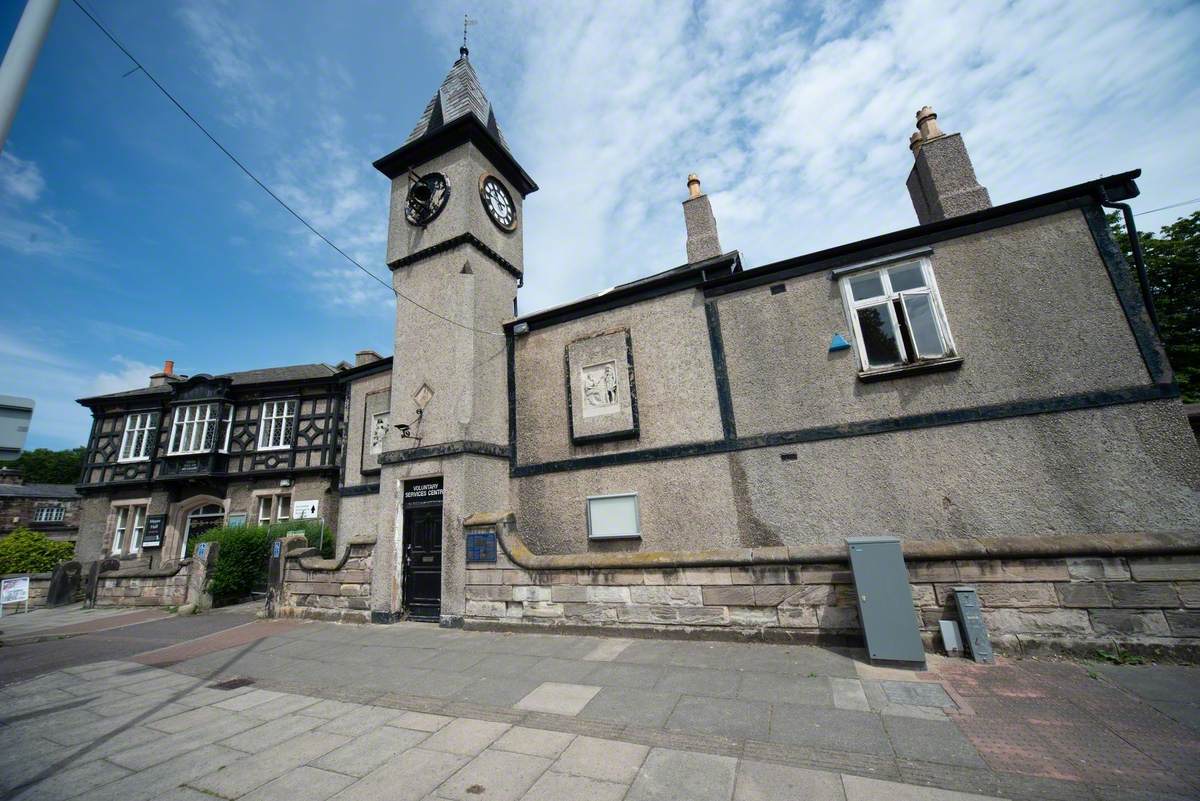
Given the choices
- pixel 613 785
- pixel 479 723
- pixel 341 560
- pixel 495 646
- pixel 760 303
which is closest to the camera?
pixel 613 785

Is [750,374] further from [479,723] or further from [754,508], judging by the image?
[479,723]

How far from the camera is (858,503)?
7.27m

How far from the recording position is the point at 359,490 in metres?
12.7

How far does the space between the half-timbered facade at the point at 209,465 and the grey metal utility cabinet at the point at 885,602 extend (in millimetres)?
17203

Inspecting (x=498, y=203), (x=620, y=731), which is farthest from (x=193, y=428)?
(x=620, y=731)

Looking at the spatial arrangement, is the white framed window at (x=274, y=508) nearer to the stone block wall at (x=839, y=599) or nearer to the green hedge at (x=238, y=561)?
the green hedge at (x=238, y=561)

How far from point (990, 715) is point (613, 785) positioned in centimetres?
333

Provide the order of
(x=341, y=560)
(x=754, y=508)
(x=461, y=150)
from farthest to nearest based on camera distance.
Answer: (x=461, y=150)
(x=341, y=560)
(x=754, y=508)

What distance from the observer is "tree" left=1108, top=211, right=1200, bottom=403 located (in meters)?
17.3

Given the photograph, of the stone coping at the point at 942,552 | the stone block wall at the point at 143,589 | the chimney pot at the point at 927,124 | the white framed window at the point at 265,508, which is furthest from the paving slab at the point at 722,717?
the white framed window at the point at 265,508

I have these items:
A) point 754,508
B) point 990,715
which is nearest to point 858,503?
point 754,508

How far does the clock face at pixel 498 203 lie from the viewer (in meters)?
11.1

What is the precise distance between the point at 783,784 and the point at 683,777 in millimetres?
663

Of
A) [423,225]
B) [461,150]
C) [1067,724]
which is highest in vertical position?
[461,150]
